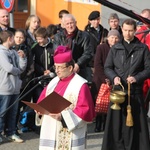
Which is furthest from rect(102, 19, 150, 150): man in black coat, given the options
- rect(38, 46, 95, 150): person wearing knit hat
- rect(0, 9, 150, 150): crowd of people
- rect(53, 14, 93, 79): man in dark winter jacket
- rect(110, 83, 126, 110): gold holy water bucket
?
rect(38, 46, 95, 150): person wearing knit hat

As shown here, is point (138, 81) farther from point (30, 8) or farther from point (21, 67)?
point (30, 8)

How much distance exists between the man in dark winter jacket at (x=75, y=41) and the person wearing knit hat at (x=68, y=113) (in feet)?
7.65

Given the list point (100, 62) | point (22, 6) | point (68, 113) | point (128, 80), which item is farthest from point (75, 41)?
point (22, 6)

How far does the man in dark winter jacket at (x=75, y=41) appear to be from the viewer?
275 inches

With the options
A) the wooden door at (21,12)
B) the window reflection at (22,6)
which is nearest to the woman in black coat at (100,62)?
the wooden door at (21,12)

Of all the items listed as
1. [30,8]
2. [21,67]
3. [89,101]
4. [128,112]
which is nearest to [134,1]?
[30,8]

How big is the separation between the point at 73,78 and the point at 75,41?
2.59 m

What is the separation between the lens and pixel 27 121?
25.0 ft

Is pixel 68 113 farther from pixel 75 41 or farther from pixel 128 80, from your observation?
pixel 75 41

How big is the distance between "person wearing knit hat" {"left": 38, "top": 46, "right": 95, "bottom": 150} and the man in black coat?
4.57ft

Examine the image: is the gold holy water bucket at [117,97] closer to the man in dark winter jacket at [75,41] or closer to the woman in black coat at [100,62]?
the man in dark winter jacket at [75,41]

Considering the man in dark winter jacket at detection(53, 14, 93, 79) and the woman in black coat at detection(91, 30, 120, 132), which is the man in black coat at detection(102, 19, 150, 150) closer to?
the man in dark winter jacket at detection(53, 14, 93, 79)

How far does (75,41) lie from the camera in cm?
712

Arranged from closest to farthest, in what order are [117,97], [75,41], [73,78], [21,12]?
1. [73,78]
2. [117,97]
3. [75,41]
4. [21,12]
